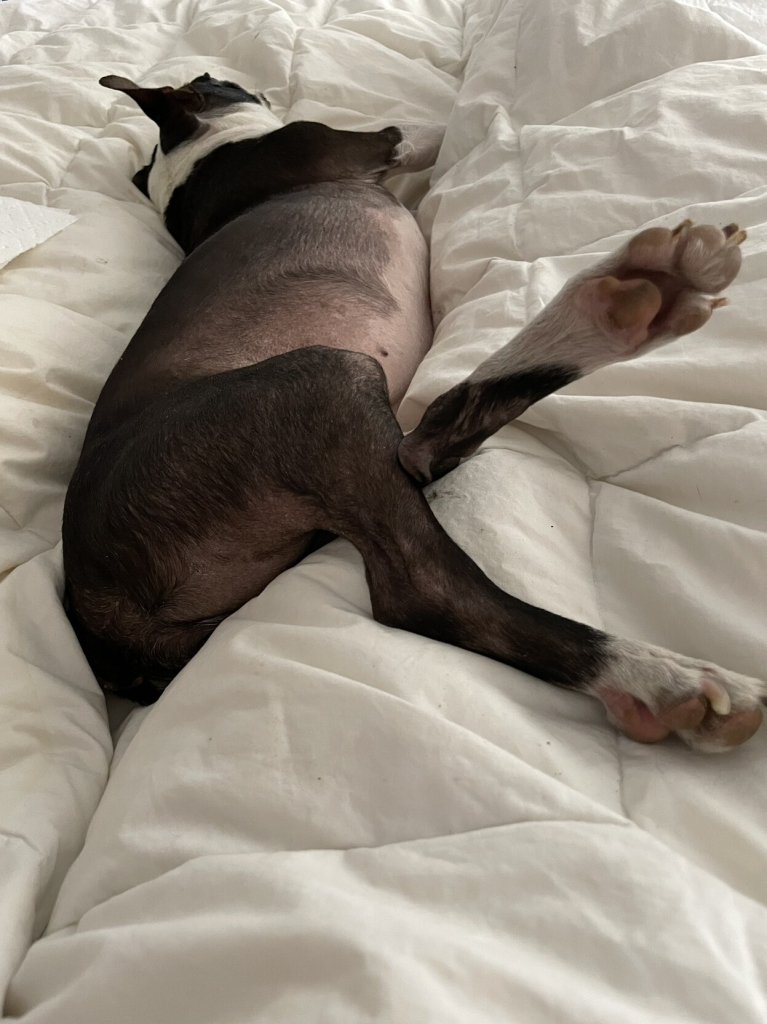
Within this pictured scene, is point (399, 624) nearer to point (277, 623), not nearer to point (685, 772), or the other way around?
point (277, 623)

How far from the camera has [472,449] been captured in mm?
999

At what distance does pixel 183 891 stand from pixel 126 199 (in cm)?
175

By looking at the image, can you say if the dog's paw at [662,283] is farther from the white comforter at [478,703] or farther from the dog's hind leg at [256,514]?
the dog's hind leg at [256,514]

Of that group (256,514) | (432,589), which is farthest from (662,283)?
(256,514)

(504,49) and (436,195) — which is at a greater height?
(504,49)

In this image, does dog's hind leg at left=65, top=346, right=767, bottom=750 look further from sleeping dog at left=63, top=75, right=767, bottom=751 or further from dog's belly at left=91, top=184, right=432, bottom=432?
dog's belly at left=91, top=184, right=432, bottom=432

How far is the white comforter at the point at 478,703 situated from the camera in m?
0.53

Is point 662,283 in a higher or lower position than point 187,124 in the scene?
higher

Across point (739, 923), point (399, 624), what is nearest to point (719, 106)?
point (399, 624)

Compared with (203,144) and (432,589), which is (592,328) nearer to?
(432,589)

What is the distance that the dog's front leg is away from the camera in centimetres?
83

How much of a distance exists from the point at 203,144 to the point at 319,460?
127cm

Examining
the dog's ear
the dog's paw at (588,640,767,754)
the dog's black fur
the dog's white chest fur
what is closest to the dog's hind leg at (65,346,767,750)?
the dog's black fur

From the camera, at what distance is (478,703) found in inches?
28.3
